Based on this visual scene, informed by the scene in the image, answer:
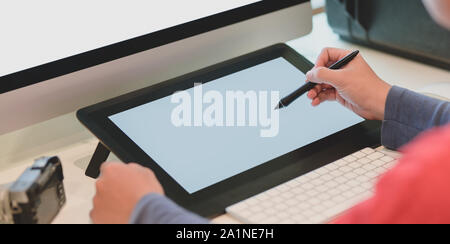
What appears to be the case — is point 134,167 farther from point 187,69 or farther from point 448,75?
point 448,75

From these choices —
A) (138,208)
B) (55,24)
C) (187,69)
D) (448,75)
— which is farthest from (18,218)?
(448,75)

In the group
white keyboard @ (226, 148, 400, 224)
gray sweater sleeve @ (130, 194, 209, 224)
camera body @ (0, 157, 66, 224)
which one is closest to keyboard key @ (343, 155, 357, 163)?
white keyboard @ (226, 148, 400, 224)

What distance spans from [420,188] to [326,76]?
15.2 inches

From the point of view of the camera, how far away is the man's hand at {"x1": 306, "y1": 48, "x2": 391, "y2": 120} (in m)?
0.82

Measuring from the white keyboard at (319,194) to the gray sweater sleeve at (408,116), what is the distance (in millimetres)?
33

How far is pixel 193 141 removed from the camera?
2.56 feet

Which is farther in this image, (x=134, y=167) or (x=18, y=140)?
(x=18, y=140)

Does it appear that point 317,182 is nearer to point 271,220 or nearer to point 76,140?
point 271,220

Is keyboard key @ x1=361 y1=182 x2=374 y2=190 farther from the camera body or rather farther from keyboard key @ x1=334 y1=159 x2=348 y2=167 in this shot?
the camera body

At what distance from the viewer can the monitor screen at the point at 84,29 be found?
73cm

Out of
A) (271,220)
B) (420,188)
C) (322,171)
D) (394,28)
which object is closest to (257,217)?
(271,220)
